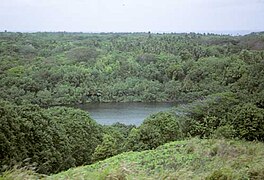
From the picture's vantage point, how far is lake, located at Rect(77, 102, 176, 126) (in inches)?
963

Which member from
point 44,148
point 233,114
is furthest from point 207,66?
point 44,148

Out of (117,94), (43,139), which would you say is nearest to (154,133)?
(43,139)

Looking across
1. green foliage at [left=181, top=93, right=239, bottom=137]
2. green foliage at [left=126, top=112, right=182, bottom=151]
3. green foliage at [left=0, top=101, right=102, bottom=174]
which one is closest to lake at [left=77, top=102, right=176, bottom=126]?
Result: green foliage at [left=181, top=93, right=239, bottom=137]

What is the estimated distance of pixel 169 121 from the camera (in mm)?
12359

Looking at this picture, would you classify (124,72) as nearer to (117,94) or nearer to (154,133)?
(117,94)

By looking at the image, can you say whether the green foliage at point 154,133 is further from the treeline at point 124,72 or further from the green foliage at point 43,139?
the treeline at point 124,72

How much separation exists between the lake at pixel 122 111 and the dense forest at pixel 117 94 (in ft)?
5.14

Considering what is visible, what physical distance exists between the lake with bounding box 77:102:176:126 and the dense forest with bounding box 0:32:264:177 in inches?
61.7

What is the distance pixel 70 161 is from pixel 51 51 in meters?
35.4

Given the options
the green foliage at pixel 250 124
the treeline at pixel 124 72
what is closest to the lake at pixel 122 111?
the treeline at pixel 124 72

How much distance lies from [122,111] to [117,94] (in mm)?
5449

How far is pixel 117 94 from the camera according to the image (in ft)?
108

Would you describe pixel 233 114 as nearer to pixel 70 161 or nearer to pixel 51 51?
pixel 70 161

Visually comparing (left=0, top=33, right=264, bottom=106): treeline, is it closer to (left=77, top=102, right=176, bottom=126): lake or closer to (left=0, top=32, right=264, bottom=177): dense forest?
(left=0, top=32, right=264, bottom=177): dense forest
